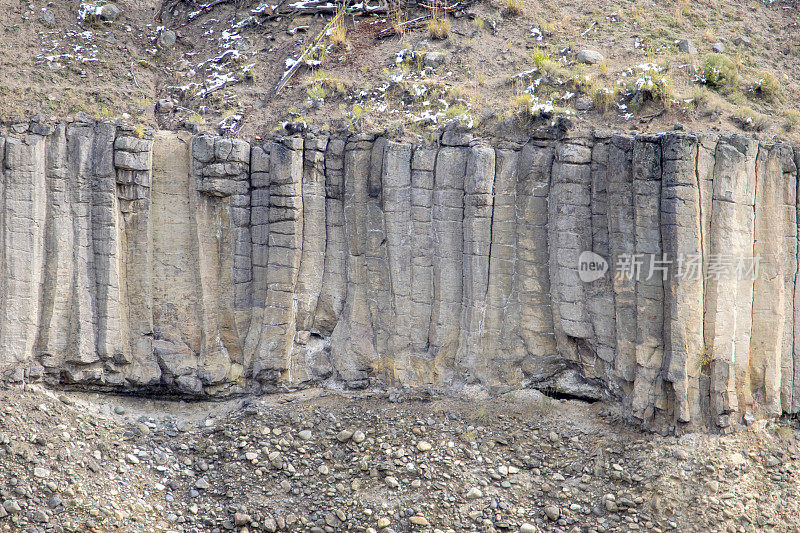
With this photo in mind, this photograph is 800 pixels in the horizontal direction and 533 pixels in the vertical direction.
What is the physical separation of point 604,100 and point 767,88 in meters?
3.77

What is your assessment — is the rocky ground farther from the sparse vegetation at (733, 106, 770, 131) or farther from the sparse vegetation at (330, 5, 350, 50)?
the sparse vegetation at (330, 5, 350, 50)

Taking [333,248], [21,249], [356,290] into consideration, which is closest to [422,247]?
[356,290]

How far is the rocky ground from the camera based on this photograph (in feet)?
49.5

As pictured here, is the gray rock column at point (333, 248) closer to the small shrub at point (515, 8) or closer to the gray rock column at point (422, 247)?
the gray rock column at point (422, 247)

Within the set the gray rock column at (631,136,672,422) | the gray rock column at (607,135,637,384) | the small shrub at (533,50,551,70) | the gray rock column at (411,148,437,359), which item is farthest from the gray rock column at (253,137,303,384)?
the gray rock column at (631,136,672,422)

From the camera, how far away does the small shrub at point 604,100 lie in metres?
17.5

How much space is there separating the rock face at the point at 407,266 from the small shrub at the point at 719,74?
301 cm

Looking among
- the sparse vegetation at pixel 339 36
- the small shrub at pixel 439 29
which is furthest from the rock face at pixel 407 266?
the small shrub at pixel 439 29

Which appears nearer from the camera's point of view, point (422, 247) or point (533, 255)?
point (533, 255)

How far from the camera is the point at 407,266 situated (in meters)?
17.1

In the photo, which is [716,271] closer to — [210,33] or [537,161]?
[537,161]

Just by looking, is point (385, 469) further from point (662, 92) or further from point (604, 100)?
point (662, 92)

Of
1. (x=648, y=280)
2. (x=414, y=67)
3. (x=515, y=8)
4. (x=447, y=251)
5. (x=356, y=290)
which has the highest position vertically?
(x=515, y=8)

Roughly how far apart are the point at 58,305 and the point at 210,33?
25.6 feet
